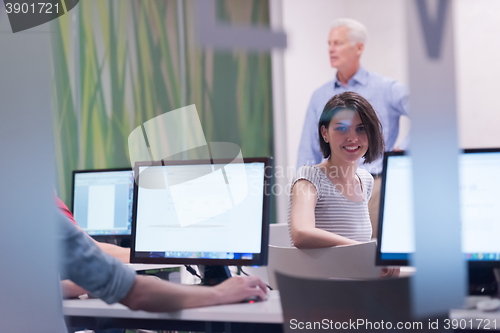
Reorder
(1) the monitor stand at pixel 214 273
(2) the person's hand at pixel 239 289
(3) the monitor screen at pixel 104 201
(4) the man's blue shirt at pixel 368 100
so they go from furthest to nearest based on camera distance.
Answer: (4) the man's blue shirt at pixel 368 100 → (3) the monitor screen at pixel 104 201 → (1) the monitor stand at pixel 214 273 → (2) the person's hand at pixel 239 289

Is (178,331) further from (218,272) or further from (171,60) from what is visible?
(171,60)

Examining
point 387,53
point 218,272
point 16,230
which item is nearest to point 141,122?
point 387,53

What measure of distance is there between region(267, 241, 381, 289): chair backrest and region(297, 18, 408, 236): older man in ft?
6.12

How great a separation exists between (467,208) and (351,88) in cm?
232

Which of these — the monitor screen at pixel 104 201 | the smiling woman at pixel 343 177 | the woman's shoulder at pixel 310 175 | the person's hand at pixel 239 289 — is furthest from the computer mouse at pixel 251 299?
the monitor screen at pixel 104 201

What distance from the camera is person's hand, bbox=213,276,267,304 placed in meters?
1.37

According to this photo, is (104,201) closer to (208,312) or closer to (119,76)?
(119,76)

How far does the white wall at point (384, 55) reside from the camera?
3.63m

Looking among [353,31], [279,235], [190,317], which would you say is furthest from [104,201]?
[353,31]

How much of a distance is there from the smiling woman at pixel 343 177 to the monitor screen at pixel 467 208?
39 centimetres

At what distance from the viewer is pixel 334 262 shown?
1511mm

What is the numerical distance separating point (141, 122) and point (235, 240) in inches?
90.1

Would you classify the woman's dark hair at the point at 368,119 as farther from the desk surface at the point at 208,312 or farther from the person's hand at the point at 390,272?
the desk surface at the point at 208,312

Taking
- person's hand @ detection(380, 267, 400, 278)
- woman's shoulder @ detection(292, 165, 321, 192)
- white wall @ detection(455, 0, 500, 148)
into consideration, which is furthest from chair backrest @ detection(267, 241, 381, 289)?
white wall @ detection(455, 0, 500, 148)
